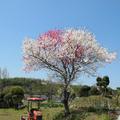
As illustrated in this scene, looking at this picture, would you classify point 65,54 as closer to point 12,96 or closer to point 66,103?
point 66,103

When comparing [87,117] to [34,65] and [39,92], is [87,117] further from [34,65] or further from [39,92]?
[39,92]

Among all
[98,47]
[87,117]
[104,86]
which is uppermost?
[98,47]

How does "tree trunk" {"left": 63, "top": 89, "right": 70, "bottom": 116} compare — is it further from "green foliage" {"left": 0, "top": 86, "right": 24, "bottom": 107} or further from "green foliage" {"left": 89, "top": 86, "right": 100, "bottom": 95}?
"green foliage" {"left": 0, "top": 86, "right": 24, "bottom": 107}

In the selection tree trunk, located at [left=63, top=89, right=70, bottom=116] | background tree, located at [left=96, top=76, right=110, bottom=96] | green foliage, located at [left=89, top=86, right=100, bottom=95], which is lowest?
tree trunk, located at [left=63, top=89, right=70, bottom=116]

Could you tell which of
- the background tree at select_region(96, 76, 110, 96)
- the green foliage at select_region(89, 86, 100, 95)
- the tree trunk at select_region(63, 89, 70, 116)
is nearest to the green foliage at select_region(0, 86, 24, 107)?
the green foliage at select_region(89, 86, 100, 95)

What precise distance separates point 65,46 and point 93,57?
2.34m

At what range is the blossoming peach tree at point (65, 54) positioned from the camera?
27094 mm

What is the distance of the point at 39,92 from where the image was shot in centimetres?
5988

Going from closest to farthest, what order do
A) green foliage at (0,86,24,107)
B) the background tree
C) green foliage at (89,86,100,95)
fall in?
the background tree
green foliage at (89,86,100,95)
green foliage at (0,86,24,107)

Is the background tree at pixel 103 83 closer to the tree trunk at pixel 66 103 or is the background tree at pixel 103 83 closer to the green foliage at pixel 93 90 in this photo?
the green foliage at pixel 93 90

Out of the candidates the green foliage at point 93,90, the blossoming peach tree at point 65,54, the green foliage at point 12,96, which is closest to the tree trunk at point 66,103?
the blossoming peach tree at point 65,54

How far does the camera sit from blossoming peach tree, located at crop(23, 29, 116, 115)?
2709 centimetres

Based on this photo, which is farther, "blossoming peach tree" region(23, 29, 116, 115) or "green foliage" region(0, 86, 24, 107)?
"green foliage" region(0, 86, 24, 107)

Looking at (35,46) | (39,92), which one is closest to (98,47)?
(35,46)
